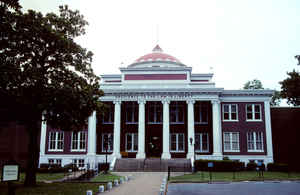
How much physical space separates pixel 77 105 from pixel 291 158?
30.9 meters

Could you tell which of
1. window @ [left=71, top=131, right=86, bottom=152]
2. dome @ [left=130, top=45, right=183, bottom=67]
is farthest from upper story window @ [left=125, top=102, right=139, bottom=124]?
dome @ [left=130, top=45, right=183, bottom=67]

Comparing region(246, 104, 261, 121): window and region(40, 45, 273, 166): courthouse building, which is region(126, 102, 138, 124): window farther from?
region(246, 104, 261, 121): window

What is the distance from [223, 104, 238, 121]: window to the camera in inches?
1561

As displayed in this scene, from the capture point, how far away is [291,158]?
3981 cm

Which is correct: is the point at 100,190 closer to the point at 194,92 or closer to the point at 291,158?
the point at 194,92

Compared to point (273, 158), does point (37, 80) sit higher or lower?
higher

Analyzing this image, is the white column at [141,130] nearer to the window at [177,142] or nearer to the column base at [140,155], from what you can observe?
the column base at [140,155]

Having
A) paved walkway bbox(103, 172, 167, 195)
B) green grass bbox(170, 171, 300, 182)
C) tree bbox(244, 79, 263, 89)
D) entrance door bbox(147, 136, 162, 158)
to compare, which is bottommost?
green grass bbox(170, 171, 300, 182)

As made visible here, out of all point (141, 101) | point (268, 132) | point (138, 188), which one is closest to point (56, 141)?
point (141, 101)

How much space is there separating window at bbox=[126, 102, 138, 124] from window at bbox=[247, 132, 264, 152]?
583 inches

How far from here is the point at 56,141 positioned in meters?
40.0

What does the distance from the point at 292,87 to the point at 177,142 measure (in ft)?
50.3

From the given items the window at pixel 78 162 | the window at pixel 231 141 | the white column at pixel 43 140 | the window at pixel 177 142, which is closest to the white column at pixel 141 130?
the window at pixel 177 142

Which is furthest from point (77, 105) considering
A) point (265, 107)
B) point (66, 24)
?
point (265, 107)
